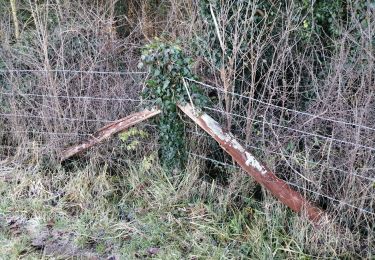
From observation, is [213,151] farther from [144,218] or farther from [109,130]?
[109,130]

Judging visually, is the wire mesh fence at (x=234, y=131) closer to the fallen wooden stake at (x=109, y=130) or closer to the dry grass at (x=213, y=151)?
the dry grass at (x=213, y=151)

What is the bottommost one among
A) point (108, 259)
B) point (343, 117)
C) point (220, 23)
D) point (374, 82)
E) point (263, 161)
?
point (108, 259)

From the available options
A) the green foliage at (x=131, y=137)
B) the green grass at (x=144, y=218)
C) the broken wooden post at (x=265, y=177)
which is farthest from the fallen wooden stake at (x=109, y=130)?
the broken wooden post at (x=265, y=177)

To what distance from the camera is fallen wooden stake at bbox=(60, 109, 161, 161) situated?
162 inches

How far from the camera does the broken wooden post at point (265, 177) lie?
3447 millimetres

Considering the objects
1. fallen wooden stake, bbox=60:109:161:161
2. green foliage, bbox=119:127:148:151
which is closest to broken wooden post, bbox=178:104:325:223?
fallen wooden stake, bbox=60:109:161:161

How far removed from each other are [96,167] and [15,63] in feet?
6.71

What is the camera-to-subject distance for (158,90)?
12.8ft

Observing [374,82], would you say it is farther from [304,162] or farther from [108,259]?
[108,259]

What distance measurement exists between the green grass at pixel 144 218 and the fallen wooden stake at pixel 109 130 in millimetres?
270

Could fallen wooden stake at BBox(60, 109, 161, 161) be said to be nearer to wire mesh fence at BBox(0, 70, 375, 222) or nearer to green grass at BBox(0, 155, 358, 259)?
wire mesh fence at BBox(0, 70, 375, 222)

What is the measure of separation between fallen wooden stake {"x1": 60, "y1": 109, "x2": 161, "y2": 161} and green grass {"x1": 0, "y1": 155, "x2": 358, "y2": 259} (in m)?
0.27

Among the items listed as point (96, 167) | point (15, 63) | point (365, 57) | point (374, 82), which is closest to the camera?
point (374, 82)

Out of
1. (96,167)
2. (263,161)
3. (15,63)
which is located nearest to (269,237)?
(263,161)
